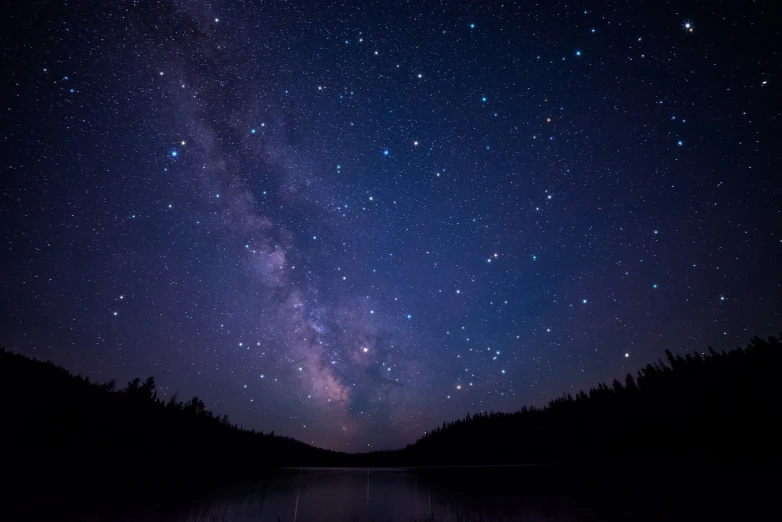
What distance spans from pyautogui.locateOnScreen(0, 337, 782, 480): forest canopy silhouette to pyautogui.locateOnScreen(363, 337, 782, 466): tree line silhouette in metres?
0.17

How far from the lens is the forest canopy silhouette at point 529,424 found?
3188 centimetres

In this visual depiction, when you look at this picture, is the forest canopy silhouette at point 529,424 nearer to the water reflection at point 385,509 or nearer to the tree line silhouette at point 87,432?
the tree line silhouette at point 87,432

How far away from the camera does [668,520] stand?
35.7 feet

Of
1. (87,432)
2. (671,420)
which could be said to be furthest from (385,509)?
(671,420)

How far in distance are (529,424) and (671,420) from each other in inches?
1373

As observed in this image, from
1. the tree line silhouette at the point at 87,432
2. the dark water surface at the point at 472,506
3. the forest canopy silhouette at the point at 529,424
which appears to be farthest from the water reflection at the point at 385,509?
the forest canopy silhouette at the point at 529,424

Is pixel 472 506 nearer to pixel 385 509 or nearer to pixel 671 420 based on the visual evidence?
pixel 385 509

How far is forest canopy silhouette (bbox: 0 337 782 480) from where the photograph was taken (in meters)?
31.9

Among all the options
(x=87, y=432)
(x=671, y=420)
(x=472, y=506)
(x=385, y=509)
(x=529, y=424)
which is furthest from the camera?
(x=529, y=424)

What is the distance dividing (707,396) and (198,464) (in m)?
75.8

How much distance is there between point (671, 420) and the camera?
48375 millimetres

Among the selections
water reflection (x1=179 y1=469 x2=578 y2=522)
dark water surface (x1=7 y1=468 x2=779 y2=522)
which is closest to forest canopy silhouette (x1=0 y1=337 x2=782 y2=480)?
dark water surface (x1=7 y1=468 x2=779 y2=522)

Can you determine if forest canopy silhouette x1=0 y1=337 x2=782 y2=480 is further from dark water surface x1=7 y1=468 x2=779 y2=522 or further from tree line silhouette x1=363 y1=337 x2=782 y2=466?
dark water surface x1=7 y1=468 x2=779 y2=522

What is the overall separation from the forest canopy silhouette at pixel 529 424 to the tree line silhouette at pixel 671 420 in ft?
0.56
